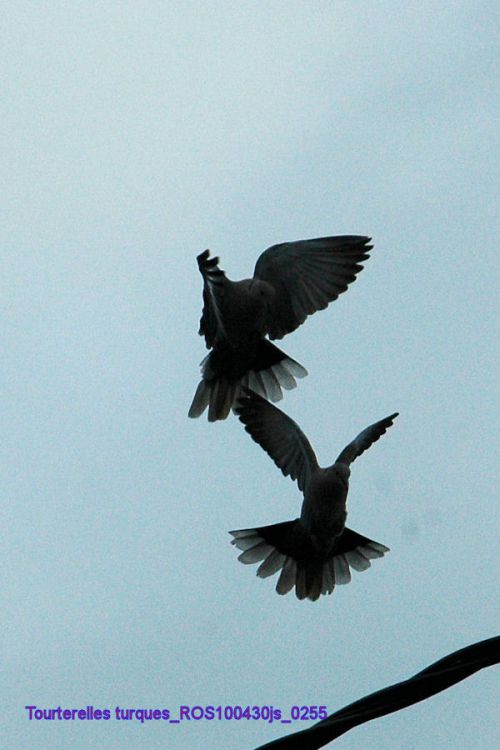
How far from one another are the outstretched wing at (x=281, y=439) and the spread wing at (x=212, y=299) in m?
0.53

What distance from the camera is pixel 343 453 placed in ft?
23.4

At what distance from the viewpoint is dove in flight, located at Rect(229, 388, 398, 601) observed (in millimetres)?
7062

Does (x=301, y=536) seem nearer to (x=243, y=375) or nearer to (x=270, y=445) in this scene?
(x=270, y=445)

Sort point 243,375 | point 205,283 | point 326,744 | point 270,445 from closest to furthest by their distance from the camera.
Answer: point 326,744
point 205,283
point 270,445
point 243,375

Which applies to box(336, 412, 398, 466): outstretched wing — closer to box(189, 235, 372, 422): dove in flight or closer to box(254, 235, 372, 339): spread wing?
box(189, 235, 372, 422): dove in flight

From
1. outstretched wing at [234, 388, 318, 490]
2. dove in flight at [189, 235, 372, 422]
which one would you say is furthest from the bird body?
dove in flight at [189, 235, 372, 422]

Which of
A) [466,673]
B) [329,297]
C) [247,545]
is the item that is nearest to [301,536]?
[247,545]

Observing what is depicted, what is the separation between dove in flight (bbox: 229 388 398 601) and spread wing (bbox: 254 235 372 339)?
0.61m

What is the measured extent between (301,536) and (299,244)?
1972 millimetres

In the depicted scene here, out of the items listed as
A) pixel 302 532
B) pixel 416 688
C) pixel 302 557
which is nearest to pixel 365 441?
pixel 302 532

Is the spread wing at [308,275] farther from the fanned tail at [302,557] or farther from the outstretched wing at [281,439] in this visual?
the fanned tail at [302,557]

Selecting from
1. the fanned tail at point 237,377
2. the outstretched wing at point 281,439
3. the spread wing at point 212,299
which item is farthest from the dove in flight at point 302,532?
the spread wing at point 212,299

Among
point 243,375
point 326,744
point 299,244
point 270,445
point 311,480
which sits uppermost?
point 299,244

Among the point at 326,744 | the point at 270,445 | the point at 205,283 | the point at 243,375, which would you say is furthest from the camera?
the point at 243,375
